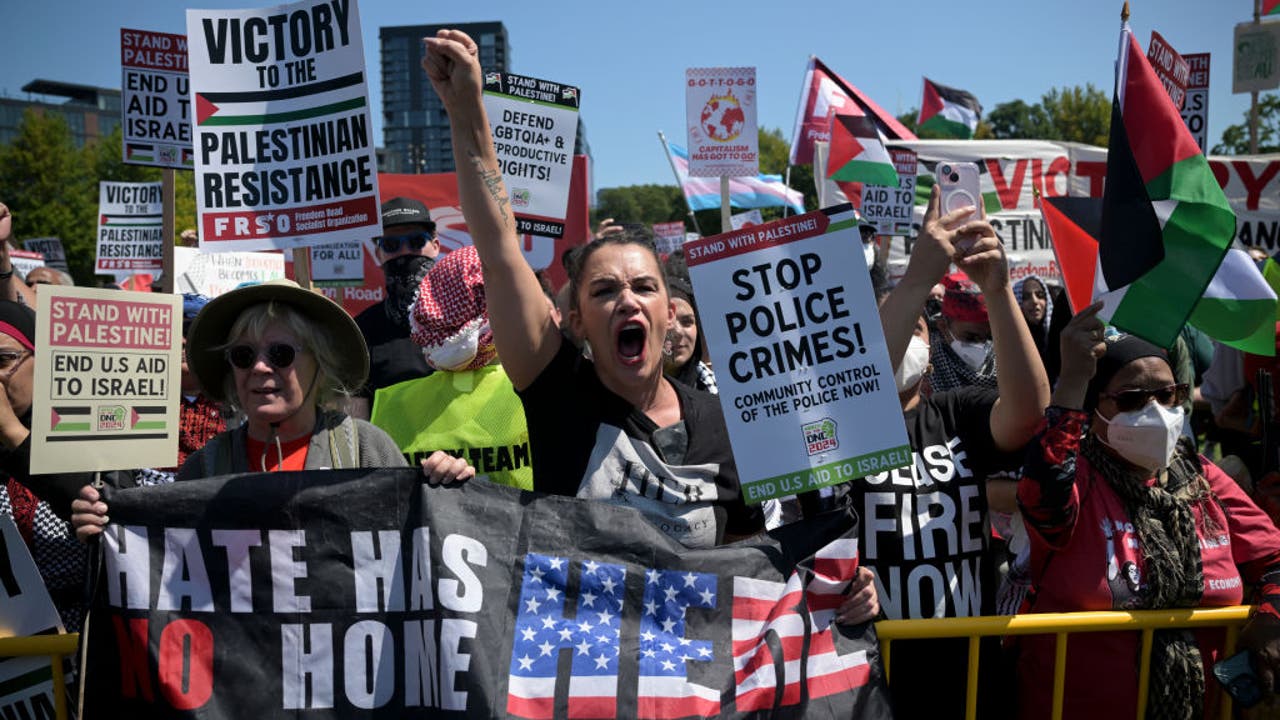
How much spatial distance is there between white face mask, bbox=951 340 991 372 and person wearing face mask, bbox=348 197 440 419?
3.21 m

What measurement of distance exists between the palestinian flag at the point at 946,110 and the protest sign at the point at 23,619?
1526 centimetres

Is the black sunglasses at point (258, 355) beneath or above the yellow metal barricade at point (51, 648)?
above

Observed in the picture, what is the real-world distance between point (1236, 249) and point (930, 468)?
1.84 metres

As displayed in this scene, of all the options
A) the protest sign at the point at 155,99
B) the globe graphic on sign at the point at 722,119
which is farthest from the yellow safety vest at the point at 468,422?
the globe graphic on sign at the point at 722,119

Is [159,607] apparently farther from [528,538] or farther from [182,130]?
[182,130]

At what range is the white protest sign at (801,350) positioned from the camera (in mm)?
2562

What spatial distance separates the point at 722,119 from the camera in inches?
381

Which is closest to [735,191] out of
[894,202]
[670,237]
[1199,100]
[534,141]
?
[670,237]

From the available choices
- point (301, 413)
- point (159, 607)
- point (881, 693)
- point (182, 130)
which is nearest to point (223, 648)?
point (159, 607)

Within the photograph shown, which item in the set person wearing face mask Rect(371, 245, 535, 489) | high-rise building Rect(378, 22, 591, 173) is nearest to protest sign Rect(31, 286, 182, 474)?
person wearing face mask Rect(371, 245, 535, 489)

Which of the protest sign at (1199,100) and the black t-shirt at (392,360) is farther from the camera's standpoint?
the protest sign at (1199,100)

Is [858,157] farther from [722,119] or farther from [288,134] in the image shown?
[288,134]

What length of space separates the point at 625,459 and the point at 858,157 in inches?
307

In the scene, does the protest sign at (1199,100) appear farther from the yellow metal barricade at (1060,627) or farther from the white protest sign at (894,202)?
the yellow metal barricade at (1060,627)
